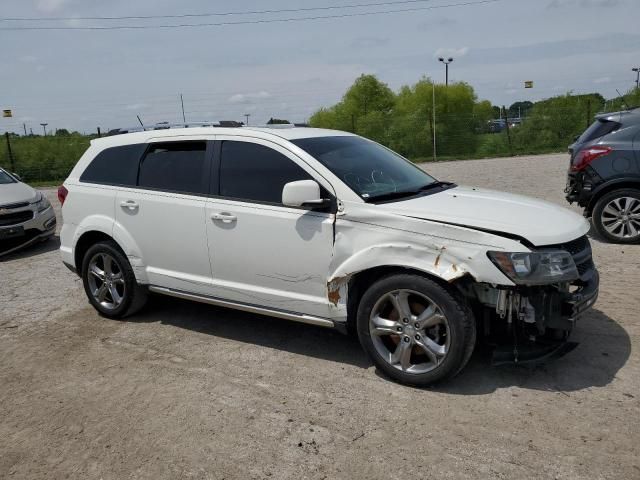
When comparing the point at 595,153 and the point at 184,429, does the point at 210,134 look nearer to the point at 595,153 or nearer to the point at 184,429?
the point at 184,429

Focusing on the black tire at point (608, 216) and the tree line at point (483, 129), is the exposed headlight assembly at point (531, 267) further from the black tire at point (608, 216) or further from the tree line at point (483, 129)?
the tree line at point (483, 129)

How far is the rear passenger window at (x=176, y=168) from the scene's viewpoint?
15.8 feet

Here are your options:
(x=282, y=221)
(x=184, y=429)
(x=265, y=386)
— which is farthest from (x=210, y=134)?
(x=184, y=429)

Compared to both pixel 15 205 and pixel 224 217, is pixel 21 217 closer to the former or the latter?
pixel 15 205

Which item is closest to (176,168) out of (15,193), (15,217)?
(15,217)

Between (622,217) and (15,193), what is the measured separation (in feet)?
29.7

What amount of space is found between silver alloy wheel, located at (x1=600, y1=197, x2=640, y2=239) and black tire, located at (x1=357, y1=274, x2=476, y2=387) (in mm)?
4894

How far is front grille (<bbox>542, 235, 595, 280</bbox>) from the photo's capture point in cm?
375

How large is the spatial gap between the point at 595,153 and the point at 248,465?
21.2 feet

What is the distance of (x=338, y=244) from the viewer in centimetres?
402

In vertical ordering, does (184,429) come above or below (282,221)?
below

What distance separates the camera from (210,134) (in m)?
4.84

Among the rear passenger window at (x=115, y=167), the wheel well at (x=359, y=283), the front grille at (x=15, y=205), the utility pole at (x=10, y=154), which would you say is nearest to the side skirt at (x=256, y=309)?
the wheel well at (x=359, y=283)

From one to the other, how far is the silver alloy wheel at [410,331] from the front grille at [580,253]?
0.87 meters
